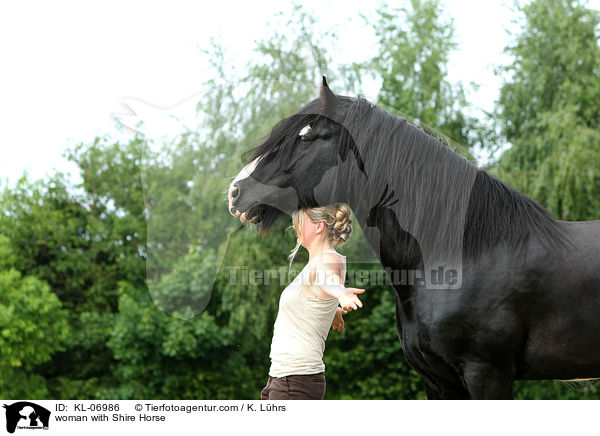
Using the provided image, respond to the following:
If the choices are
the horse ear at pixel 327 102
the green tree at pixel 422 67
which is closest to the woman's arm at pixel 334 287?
the horse ear at pixel 327 102

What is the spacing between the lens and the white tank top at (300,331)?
→ 2598mm

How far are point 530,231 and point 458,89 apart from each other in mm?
10025

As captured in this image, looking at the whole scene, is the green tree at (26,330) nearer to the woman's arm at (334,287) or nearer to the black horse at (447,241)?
the black horse at (447,241)

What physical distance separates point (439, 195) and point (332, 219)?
1.68ft

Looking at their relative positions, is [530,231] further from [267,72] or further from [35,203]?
[35,203]

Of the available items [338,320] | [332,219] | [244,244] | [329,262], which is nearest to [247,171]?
[332,219]

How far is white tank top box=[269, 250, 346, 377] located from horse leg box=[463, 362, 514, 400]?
26.2 inches

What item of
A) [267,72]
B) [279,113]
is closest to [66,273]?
[267,72]

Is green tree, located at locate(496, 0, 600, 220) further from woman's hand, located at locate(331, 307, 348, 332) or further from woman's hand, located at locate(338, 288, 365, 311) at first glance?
woman's hand, located at locate(338, 288, 365, 311)

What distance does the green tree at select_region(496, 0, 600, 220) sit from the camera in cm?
1002

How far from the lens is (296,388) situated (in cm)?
257

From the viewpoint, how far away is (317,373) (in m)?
2.64

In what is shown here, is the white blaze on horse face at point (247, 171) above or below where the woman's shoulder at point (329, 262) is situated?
above
